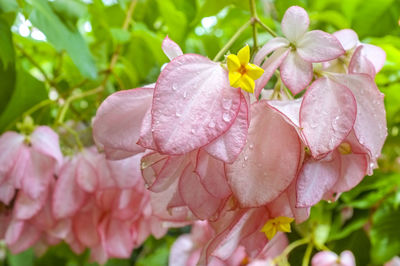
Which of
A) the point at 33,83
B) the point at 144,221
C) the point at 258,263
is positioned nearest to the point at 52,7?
the point at 33,83

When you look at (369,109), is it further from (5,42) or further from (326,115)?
(5,42)

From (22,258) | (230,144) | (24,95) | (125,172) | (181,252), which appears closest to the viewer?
(230,144)

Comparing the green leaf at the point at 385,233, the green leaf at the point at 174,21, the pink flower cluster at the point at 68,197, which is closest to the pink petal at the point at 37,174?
the pink flower cluster at the point at 68,197

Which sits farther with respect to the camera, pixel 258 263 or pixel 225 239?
pixel 258 263

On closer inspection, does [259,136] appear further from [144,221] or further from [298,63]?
[144,221]

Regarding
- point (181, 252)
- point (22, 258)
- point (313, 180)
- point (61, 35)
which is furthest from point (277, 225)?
point (22, 258)

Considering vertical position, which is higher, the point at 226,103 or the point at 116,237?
the point at 226,103

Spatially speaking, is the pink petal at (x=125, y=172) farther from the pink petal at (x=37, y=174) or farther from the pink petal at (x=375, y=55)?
the pink petal at (x=375, y=55)
